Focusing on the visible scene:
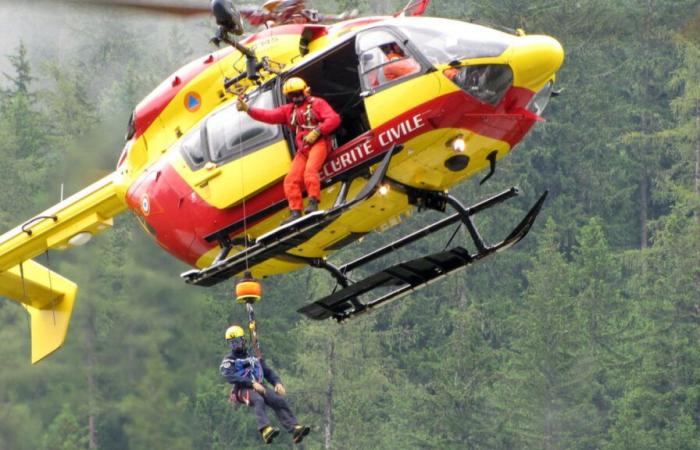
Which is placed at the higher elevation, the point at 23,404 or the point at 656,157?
the point at 23,404

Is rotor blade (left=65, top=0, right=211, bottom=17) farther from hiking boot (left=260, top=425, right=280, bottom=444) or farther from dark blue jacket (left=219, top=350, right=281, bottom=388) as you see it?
hiking boot (left=260, top=425, right=280, bottom=444)

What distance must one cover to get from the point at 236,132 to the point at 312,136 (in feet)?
3.92

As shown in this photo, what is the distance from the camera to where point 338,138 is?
2042 cm

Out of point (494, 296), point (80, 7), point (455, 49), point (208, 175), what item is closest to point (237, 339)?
point (208, 175)

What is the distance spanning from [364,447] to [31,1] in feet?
98.5

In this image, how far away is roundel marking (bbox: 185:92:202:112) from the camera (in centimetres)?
2153

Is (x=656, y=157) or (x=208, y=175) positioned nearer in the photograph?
(x=208, y=175)

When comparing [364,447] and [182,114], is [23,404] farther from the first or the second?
[182,114]

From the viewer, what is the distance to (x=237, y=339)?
20453mm

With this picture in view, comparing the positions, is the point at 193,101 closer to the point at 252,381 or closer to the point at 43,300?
the point at 252,381

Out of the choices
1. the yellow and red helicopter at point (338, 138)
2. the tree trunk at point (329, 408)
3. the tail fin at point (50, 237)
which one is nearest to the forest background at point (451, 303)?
the tree trunk at point (329, 408)

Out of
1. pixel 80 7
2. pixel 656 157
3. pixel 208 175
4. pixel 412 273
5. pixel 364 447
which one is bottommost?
pixel 656 157

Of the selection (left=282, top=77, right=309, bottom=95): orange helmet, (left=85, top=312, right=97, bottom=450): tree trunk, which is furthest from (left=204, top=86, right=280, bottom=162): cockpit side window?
(left=85, top=312, right=97, bottom=450): tree trunk

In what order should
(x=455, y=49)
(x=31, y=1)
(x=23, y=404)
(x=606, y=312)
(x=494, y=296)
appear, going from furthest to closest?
(x=494, y=296), (x=606, y=312), (x=23, y=404), (x=455, y=49), (x=31, y=1)
